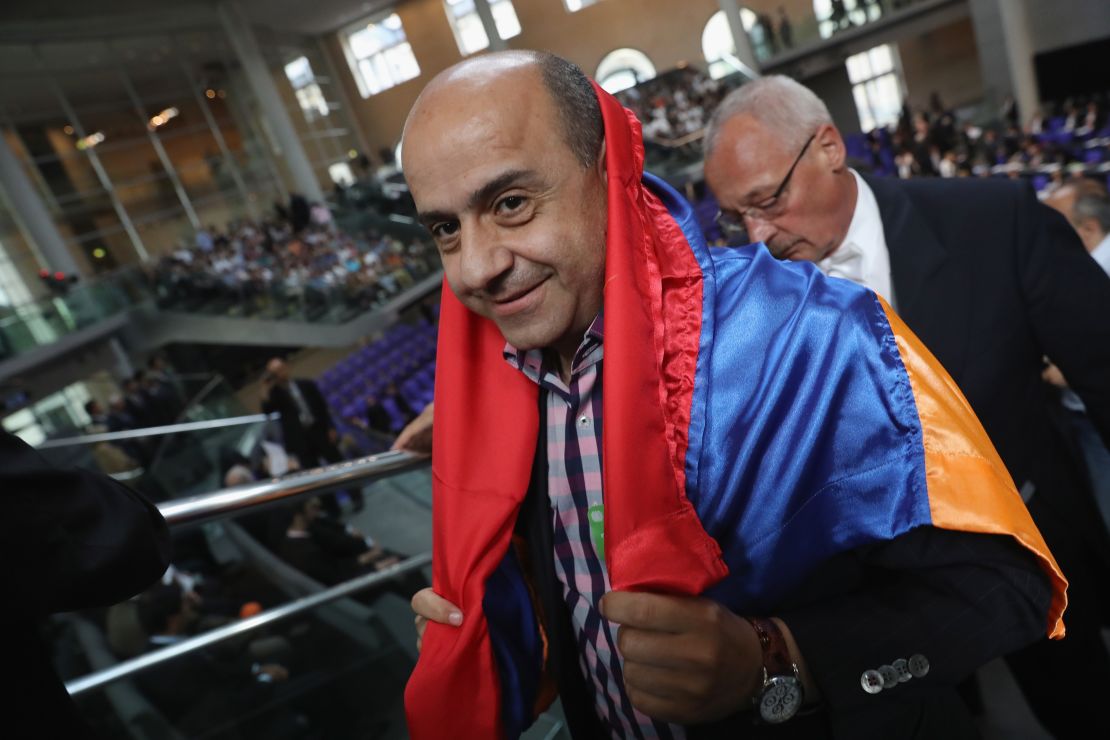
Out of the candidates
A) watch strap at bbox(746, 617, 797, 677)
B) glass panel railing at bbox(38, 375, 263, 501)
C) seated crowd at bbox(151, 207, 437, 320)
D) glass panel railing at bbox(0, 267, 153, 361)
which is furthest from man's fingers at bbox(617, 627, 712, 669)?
glass panel railing at bbox(0, 267, 153, 361)

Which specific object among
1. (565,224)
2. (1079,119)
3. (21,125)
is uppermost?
(21,125)

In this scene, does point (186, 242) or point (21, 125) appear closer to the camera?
point (21, 125)

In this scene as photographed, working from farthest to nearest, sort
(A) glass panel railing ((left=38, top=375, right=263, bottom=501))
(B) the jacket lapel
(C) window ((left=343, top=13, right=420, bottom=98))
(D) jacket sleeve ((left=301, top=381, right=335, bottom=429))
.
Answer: (C) window ((left=343, top=13, right=420, bottom=98)), (D) jacket sleeve ((left=301, top=381, right=335, bottom=429)), (A) glass panel railing ((left=38, top=375, right=263, bottom=501)), (B) the jacket lapel

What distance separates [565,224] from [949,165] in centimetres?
1015

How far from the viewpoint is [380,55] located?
23.5 m

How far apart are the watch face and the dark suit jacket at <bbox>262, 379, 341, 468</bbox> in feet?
15.9

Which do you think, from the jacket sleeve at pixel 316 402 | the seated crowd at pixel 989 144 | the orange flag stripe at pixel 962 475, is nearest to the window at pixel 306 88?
the seated crowd at pixel 989 144

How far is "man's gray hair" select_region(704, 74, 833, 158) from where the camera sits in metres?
1.67

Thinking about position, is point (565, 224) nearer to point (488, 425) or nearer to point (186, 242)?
point (488, 425)

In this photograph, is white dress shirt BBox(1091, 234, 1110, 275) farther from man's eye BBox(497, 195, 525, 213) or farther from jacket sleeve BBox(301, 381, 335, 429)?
jacket sleeve BBox(301, 381, 335, 429)

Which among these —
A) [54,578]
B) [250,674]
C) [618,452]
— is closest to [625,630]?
[618,452]

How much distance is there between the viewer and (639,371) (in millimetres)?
894

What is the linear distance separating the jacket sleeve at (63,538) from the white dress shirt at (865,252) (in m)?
1.54

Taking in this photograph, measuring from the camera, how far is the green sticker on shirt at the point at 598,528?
1072 millimetres
